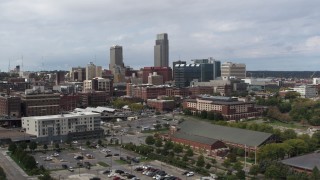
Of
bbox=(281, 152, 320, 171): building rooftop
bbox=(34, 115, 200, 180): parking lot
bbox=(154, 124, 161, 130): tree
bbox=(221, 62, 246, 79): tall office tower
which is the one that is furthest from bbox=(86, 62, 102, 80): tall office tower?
bbox=(281, 152, 320, 171): building rooftop

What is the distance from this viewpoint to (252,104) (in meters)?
54.1

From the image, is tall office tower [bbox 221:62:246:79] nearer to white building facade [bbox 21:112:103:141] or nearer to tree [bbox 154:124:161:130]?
tree [bbox 154:124:161:130]

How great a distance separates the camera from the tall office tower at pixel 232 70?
104m

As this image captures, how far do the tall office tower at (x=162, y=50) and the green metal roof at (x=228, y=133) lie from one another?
331 ft

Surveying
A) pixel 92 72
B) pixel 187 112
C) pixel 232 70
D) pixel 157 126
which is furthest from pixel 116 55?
pixel 157 126

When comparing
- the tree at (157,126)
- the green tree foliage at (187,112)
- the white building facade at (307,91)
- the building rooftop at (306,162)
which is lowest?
the tree at (157,126)

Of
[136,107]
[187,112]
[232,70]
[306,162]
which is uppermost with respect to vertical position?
[232,70]

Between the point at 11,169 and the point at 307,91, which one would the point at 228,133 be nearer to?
the point at 11,169

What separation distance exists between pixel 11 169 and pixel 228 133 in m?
16.5

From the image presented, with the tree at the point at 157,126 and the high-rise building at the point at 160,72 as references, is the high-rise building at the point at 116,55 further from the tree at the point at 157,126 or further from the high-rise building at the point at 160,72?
the tree at the point at 157,126

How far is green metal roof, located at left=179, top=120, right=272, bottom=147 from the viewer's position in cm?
3163

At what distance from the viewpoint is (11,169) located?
26969 mm

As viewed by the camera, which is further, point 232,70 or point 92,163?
point 232,70

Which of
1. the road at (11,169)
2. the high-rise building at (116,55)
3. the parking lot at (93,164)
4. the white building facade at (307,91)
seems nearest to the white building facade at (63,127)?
the parking lot at (93,164)
